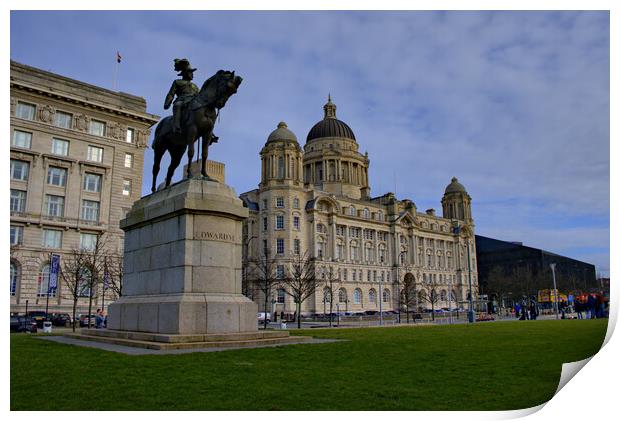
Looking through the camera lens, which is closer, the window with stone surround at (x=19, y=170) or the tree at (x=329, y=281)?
the window with stone surround at (x=19, y=170)

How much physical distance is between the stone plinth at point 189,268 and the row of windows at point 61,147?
155 ft

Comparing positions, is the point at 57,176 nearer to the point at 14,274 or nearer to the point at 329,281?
the point at 14,274

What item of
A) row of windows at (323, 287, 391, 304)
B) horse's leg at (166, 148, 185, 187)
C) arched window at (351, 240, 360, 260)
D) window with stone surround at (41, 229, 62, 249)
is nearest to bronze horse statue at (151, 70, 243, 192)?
horse's leg at (166, 148, 185, 187)

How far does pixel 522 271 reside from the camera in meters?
126

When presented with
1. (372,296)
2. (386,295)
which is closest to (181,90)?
(372,296)

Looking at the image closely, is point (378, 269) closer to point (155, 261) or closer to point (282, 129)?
point (282, 129)

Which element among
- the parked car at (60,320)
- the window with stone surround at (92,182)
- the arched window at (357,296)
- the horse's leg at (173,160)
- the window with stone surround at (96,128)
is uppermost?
the window with stone surround at (96,128)

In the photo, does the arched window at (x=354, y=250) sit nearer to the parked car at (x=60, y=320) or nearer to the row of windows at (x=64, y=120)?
the row of windows at (x=64, y=120)

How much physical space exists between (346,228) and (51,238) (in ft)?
191

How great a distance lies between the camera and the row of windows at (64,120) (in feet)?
181

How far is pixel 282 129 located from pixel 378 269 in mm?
34730

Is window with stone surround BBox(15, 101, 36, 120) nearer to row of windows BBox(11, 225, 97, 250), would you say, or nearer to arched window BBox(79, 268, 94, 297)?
row of windows BBox(11, 225, 97, 250)

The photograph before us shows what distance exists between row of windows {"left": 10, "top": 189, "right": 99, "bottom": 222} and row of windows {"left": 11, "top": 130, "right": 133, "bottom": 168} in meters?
4.92

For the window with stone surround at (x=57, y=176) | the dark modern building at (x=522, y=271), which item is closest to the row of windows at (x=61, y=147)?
the window with stone surround at (x=57, y=176)
